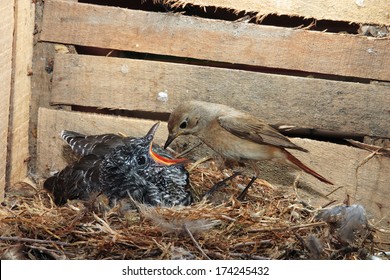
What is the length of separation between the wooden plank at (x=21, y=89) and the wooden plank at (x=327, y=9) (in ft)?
3.64

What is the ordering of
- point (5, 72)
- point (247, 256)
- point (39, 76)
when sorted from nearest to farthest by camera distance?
point (247, 256) < point (5, 72) < point (39, 76)

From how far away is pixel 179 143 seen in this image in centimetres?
591

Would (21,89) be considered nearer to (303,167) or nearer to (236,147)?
(236,147)

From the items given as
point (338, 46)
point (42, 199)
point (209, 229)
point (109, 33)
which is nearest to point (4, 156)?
point (42, 199)

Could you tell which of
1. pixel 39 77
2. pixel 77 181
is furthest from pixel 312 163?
pixel 39 77

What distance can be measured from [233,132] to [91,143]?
0.79 meters

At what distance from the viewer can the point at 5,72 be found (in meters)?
5.50

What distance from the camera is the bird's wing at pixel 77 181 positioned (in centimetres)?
544

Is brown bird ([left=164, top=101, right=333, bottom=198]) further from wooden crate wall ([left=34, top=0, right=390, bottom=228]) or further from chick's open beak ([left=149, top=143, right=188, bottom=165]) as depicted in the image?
wooden crate wall ([left=34, top=0, right=390, bottom=228])

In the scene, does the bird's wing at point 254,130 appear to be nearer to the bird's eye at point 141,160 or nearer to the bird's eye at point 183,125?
the bird's eye at point 183,125

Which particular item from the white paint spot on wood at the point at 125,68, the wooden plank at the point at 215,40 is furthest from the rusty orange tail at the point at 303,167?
the white paint spot on wood at the point at 125,68

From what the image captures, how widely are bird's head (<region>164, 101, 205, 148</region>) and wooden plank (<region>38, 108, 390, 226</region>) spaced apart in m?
0.27

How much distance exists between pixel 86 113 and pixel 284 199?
1.21m

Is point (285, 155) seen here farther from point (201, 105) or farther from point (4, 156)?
point (4, 156)
